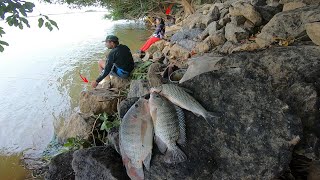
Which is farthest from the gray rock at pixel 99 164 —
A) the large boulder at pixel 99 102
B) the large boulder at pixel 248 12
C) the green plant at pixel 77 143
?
the large boulder at pixel 248 12

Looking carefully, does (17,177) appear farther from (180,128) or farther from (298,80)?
(298,80)

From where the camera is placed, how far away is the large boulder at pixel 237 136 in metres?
2.54

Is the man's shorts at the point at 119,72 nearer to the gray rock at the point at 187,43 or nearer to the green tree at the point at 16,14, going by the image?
the gray rock at the point at 187,43

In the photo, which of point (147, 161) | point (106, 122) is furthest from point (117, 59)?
point (147, 161)

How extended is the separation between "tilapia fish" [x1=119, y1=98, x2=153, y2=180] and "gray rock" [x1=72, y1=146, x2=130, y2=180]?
0.29 m

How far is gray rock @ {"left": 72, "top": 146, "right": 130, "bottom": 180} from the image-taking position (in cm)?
321

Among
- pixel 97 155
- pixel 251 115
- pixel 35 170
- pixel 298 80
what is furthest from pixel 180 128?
pixel 35 170

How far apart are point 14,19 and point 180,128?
205 cm

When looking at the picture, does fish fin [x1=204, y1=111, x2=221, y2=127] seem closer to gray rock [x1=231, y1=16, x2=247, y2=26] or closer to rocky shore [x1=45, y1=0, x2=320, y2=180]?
rocky shore [x1=45, y1=0, x2=320, y2=180]

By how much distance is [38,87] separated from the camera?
11031mm

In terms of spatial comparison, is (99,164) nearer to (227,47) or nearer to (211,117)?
(211,117)

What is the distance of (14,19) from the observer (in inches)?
127

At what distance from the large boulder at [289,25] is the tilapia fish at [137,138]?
279cm

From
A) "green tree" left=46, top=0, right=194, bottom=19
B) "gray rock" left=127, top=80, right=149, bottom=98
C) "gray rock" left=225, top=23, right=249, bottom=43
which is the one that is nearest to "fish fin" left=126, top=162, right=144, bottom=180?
"gray rock" left=127, top=80, right=149, bottom=98
